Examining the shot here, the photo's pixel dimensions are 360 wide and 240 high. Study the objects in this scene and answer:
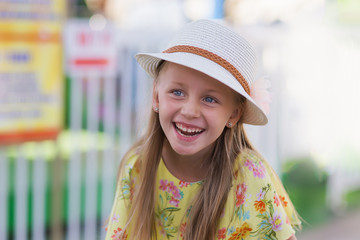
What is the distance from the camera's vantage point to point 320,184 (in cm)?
504

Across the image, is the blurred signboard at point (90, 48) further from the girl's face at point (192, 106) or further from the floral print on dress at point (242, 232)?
the floral print on dress at point (242, 232)

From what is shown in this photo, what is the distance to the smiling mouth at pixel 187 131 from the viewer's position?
1775mm

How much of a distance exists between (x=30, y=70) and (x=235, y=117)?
1958 mm

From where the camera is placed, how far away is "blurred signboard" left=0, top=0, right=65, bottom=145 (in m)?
3.37

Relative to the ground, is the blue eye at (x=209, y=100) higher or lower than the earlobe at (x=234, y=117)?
higher

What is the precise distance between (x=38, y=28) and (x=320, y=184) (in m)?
2.95

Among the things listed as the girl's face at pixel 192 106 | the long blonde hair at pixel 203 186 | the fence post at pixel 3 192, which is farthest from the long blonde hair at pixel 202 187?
the fence post at pixel 3 192

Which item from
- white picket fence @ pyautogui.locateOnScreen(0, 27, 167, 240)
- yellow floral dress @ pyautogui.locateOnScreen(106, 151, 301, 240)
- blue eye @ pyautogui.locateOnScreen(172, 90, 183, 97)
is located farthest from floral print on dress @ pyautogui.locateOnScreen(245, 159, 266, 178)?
white picket fence @ pyautogui.locateOnScreen(0, 27, 167, 240)

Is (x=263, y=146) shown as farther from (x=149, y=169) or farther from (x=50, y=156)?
(x=149, y=169)

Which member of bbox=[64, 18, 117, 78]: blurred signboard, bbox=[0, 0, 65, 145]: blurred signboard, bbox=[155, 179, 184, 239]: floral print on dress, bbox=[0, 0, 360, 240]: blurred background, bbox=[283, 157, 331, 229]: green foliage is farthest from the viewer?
bbox=[283, 157, 331, 229]: green foliage

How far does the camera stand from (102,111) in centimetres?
386

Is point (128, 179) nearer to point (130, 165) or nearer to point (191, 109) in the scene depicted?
point (130, 165)

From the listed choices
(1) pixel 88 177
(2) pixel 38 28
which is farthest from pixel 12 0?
(1) pixel 88 177

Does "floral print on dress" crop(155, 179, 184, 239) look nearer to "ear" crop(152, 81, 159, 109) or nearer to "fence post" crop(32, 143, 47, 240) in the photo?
"ear" crop(152, 81, 159, 109)
